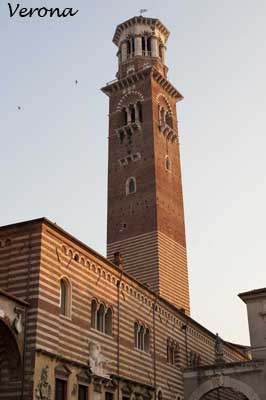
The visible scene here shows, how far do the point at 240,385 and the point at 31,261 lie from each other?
12999 millimetres

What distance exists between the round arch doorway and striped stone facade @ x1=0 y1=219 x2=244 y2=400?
0.24m

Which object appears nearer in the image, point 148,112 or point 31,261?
point 31,261

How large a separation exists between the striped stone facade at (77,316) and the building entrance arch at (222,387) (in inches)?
47.8

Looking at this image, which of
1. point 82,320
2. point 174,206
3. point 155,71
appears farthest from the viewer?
point 155,71

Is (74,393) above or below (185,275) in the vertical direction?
below

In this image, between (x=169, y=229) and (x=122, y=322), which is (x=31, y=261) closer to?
(x=122, y=322)

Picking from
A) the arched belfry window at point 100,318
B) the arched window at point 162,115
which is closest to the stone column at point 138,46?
the arched window at point 162,115

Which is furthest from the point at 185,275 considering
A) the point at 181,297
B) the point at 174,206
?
the point at 174,206

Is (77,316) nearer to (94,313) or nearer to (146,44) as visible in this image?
(94,313)

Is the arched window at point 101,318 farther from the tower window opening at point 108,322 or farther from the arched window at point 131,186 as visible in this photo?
the arched window at point 131,186

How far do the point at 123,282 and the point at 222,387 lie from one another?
784 centimetres

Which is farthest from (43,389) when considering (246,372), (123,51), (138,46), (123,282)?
(123,51)

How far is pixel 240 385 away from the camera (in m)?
25.7

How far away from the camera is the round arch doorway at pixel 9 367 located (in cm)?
1595
